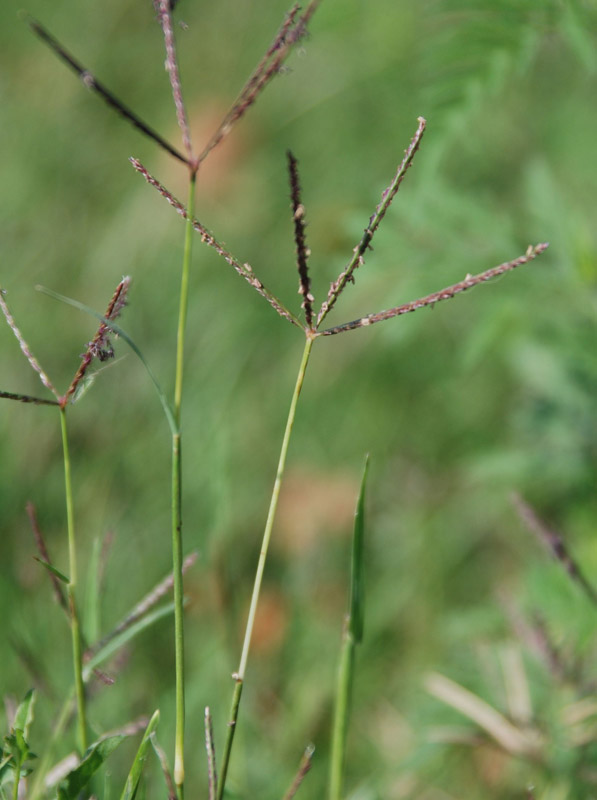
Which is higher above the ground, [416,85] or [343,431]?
[416,85]

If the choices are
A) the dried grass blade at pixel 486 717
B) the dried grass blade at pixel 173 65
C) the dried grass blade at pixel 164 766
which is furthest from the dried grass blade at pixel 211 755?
the dried grass blade at pixel 486 717

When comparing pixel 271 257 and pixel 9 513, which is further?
pixel 271 257

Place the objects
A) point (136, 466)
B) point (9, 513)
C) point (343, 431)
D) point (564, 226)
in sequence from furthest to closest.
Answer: point (343, 431) → point (136, 466) → point (9, 513) → point (564, 226)

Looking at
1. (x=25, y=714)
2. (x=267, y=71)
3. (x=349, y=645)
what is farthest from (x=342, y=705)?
(x=267, y=71)

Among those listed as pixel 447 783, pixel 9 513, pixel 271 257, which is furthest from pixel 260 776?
pixel 271 257

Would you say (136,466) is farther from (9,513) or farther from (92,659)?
(92,659)

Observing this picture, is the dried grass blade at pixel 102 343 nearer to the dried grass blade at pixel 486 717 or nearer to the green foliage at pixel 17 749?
the green foliage at pixel 17 749

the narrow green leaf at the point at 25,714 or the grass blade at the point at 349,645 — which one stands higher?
the grass blade at the point at 349,645

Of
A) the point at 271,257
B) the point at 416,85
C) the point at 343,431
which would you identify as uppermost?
the point at 416,85
